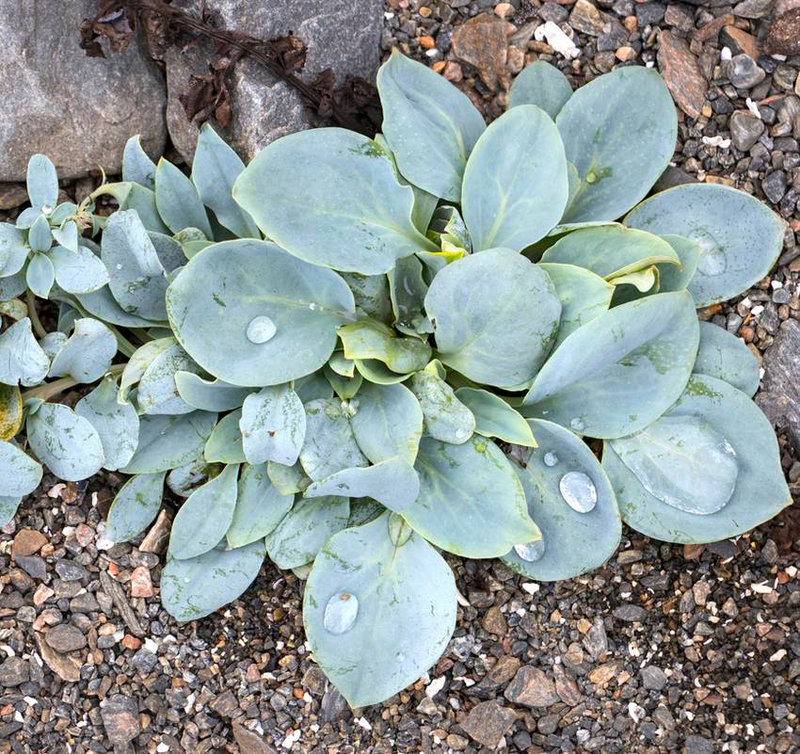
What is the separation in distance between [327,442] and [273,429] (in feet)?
0.37

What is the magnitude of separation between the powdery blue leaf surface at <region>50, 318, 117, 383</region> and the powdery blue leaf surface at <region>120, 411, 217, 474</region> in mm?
128

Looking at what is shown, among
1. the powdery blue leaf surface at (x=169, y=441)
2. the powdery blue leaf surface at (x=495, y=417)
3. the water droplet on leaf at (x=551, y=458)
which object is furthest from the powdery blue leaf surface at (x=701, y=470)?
the powdery blue leaf surface at (x=169, y=441)

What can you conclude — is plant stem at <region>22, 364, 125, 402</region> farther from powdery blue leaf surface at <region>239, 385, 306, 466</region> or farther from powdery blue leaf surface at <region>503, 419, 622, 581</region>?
powdery blue leaf surface at <region>503, 419, 622, 581</region>

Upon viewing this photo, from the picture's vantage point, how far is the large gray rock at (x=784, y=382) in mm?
1938

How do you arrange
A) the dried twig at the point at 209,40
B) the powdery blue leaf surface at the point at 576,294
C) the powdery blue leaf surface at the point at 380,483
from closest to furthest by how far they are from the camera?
1. the powdery blue leaf surface at the point at 380,483
2. the powdery blue leaf surface at the point at 576,294
3. the dried twig at the point at 209,40

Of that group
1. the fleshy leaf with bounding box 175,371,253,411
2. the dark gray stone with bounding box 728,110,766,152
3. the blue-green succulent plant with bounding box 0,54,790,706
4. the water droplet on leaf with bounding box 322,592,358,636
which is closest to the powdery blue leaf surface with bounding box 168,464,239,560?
the blue-green succulent plant with bounding box 0,54,790,706

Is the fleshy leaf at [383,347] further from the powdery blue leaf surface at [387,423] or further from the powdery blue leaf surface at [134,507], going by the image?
the powdery blue leaf surface at [134,507]

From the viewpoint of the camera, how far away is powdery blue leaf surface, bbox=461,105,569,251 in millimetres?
1747

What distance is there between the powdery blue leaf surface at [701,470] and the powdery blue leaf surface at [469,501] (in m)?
0.25

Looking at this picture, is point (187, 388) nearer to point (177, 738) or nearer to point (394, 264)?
point (394, 264)

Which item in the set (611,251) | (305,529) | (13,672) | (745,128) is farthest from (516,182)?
(13,672)

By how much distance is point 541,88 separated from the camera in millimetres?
1938

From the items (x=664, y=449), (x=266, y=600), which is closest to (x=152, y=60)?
(x=266, y=600)

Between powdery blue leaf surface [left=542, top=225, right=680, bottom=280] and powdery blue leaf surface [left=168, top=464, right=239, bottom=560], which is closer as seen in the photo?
powdery blue leaf surface [left=542, top=225, right=680, bottom=280]
